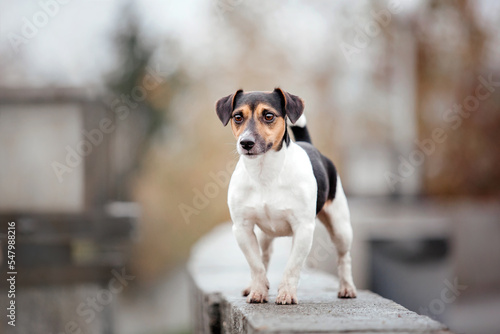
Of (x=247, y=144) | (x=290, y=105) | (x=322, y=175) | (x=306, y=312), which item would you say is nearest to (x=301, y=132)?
(x=322, y=175)

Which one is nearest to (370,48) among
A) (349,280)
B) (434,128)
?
(434,128)

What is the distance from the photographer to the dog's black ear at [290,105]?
3229mm

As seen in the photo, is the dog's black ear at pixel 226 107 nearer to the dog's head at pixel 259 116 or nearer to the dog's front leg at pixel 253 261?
the dog's head at pixel 259 116

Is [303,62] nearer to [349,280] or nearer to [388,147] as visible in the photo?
[388,147]

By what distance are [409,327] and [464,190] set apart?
1385cm

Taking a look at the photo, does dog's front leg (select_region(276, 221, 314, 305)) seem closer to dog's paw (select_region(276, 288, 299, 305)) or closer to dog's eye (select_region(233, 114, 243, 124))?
dog's paw (select_region(276, 288, 299, 305))

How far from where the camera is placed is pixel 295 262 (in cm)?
327

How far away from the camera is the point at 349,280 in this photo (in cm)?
371

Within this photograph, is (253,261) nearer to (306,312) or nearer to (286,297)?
(286,297)

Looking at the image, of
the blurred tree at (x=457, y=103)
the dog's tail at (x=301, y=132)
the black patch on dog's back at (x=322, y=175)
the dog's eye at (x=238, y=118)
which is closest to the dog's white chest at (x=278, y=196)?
the black patch on dog's back at (x=322, y=175)

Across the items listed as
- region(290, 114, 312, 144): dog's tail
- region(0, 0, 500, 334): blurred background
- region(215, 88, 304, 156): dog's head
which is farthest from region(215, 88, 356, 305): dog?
region(0, 0, 500, 334): blurred background

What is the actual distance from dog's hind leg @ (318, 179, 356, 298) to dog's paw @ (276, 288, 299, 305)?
0.52 metres

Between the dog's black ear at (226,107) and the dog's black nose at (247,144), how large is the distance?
281 mm

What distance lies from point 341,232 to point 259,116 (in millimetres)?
934
